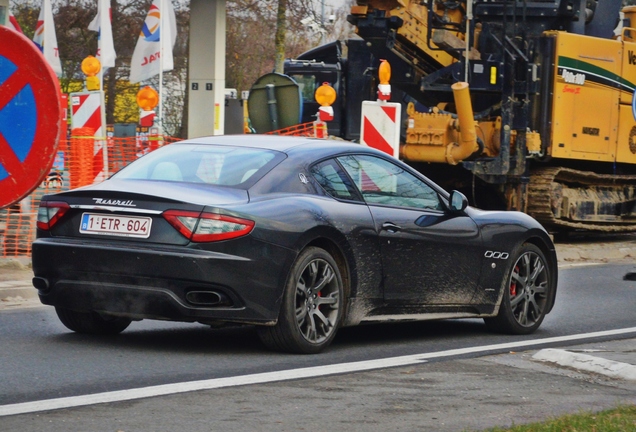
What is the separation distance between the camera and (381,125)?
50.1 feet

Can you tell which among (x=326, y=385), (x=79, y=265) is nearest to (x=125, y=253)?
(x=79, y=265)

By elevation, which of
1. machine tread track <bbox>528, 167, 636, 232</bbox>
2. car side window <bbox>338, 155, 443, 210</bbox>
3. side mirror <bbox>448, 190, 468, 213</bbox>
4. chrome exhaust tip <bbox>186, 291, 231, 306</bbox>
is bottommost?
machine tread track <bbox>528, 167, 636, 232</bbox>

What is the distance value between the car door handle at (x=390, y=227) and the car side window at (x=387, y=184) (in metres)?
0.17

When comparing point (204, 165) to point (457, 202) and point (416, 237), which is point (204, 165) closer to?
point (416, 237)

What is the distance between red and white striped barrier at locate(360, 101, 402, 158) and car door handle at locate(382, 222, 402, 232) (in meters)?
6.77

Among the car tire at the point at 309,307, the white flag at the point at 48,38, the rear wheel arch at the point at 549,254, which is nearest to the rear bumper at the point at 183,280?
the car tire at the point at 309,307

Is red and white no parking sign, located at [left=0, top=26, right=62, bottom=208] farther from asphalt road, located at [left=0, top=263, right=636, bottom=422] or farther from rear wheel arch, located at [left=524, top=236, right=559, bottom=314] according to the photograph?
rear wheel arch, located at [left=524, top=236, right=559, bottom=314]

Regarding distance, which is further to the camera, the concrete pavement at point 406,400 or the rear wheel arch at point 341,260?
the rear wheel arch at point 341,260

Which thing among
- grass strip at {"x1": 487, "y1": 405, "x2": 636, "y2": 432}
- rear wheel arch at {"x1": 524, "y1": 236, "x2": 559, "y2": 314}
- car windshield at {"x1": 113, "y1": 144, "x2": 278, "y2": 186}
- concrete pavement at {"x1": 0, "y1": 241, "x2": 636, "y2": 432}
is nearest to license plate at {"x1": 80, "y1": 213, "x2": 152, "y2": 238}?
car windshield at {"x1": 113, "y1": 144, "x2": 278, "y2": 186}

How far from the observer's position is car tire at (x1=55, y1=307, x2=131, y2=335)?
838cm

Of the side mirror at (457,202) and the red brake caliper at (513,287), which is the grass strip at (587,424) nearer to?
the side mirror at (457,202)

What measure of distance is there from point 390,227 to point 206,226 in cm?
151

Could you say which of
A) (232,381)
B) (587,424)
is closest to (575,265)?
(232,381)

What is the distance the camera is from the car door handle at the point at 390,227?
841 cm
